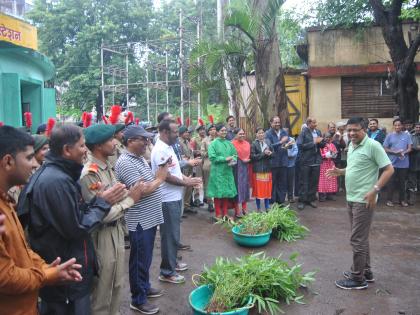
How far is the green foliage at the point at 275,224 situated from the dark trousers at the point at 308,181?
6.23 ft

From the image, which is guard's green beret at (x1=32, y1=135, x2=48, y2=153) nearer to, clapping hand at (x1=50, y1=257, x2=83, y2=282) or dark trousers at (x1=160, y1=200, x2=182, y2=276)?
dark trousers at (x1=160, y1=200, x2=182, y2=276)

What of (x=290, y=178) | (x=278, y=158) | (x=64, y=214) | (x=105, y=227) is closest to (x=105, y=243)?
(x=105, y=227)

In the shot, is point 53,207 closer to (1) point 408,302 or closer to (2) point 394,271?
(1) point 408,302

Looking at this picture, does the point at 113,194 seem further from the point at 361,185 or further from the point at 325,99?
the point at 325,99

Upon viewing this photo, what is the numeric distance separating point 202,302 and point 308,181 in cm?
528

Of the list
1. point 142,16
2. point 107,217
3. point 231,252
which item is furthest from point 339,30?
point 142,16

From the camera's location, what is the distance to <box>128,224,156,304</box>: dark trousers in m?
3.78

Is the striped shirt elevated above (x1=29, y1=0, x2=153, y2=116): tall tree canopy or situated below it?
below

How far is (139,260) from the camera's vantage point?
3805mm

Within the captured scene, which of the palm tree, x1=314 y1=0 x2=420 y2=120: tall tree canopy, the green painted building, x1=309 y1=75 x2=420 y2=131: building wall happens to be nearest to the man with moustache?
the palm tree

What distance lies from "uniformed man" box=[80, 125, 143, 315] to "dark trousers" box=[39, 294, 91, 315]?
0.28 metres

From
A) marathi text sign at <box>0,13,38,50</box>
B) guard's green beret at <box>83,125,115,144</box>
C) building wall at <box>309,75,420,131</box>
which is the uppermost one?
marathi text sign at <box>0,13,38,50</box>

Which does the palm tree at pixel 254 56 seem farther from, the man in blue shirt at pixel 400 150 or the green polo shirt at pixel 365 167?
the green polo shirt at pixel 365 167

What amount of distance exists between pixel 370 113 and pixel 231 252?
335 inches
